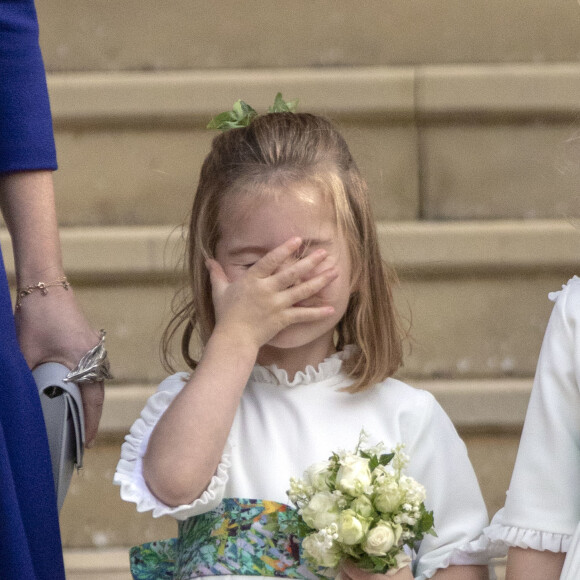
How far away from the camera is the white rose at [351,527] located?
1.57 metres

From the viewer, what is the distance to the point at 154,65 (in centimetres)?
309

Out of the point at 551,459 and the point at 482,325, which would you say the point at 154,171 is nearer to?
the point at 482,325

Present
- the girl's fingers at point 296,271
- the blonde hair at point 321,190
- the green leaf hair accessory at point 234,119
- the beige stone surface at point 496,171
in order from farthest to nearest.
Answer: the beige stone surface at point 496,171, the green leaf hair accessory at point 234,119, the blonde hair at point 321,190, the girl's fingers at point 296,271

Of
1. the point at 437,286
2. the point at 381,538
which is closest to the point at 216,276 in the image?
the point at 381,538

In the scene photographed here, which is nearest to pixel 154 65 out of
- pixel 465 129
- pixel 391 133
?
pixel 391 133

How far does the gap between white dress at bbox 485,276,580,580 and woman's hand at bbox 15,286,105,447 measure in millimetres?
762

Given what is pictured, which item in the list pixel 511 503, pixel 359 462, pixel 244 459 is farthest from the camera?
pixel 244 459

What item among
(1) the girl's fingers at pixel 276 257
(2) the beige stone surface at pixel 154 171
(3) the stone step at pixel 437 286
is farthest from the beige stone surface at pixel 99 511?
(1) the girl's fingers at pixel 276 257

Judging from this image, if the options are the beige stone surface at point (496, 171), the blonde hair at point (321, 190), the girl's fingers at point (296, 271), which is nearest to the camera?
the girl's fingers at point (296, 271)

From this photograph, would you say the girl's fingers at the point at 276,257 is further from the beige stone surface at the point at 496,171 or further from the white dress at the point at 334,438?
the beige stone surface at the point at 496,171

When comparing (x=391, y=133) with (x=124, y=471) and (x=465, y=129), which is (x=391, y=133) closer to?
(x=465, y=129)

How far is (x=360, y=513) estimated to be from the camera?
1602 millimetres

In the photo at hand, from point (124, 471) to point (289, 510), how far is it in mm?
308

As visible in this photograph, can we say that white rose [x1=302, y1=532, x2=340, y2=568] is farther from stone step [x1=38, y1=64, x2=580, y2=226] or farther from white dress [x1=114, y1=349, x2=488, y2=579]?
stone step [x1=38, y1=64, x2=580, y2=226]
